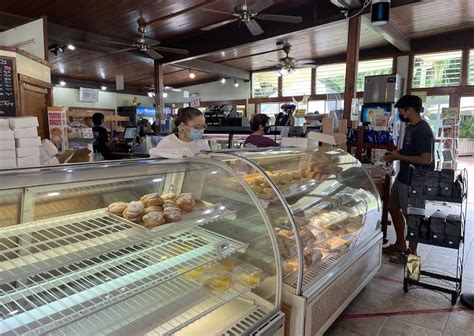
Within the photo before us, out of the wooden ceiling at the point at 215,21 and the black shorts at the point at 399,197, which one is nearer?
the black shorts at the point at 399,197

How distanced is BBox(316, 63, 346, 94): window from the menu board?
29.4ft

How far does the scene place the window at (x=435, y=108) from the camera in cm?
834

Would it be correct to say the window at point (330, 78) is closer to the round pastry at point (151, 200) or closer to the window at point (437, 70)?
the window at point (437, 70)

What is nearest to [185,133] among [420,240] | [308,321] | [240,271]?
[240,271]

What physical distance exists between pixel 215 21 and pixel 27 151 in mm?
5040

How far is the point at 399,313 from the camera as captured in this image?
8.40 feet

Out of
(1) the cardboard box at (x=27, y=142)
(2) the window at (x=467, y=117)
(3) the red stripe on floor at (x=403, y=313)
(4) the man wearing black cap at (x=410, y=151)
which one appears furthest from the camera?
(2) the window at (x=467, y=117)

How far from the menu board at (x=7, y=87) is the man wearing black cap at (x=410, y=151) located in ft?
11.7

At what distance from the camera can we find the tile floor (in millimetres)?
2355

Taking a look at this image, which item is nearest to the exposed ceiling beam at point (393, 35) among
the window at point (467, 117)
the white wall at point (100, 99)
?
the window at point (467, 117)

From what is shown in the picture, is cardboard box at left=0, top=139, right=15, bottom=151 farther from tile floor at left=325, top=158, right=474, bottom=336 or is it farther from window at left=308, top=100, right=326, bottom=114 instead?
window at left=308, top=100, right=326, bottom=114

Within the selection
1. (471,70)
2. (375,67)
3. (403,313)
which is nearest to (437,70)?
(471,70)

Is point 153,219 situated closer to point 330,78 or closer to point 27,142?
point 27,142

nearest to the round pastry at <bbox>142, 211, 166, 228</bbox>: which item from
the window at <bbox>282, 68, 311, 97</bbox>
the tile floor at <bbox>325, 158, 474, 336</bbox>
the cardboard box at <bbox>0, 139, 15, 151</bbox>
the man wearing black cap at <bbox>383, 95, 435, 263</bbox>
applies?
the cardboard box at <bbox>0, 139, 15, 151</bbox>
